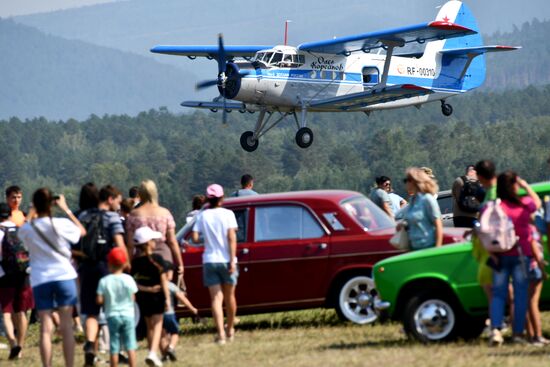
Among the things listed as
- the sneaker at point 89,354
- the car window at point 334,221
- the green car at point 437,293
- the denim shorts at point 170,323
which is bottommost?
the sneaker at point 89,354

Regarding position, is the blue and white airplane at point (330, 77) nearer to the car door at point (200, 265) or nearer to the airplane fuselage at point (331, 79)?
the airplane fuselage at point (331, 79)

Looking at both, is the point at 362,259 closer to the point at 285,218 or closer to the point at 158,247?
the point at 285,218

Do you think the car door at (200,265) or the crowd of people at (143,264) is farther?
the car door at (200,265)

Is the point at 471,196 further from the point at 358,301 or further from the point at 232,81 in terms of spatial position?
the point at 232,81

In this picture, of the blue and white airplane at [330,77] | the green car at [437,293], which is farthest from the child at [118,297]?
the blue and white airplane at [330,77]

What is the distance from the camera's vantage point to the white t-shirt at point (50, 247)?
1196 centimetres

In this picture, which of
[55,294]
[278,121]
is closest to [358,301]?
[55,294]

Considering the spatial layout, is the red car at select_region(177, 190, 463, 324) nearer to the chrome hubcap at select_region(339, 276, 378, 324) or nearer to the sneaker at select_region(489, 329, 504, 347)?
the chrome hubcap at select_region(339, 276, 378, 324)

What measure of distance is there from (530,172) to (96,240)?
5650 inches

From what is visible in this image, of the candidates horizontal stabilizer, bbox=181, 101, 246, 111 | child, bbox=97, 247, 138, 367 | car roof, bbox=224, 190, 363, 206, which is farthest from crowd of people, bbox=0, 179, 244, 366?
horizontal stabilizer, bbox=181, 101, 246, 111

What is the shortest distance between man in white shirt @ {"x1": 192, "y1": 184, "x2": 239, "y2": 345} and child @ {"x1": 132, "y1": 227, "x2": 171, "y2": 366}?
1436mm

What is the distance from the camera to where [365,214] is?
49.7ft

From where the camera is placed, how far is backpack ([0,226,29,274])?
1443 centimetres

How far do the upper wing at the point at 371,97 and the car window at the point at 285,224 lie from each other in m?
23.7
